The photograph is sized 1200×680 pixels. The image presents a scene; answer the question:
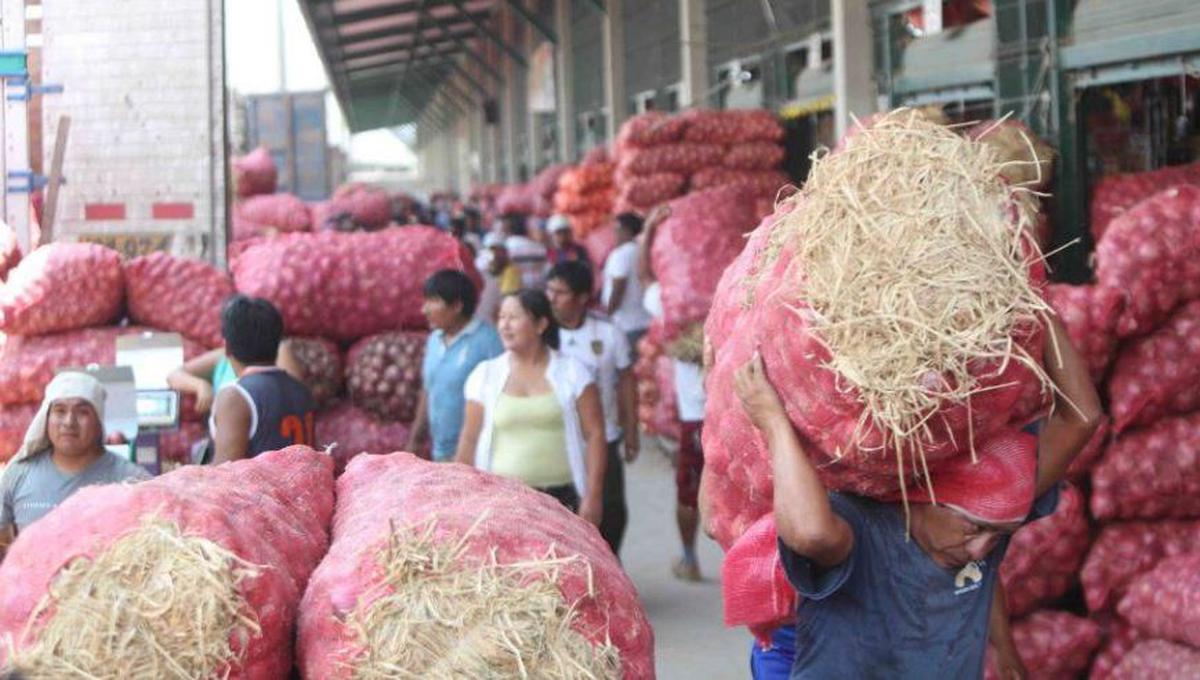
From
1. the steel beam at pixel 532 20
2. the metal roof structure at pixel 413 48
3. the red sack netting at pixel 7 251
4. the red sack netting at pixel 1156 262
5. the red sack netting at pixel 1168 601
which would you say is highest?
the metal roof structure at pixel 413 48

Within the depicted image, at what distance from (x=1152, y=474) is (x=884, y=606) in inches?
86.3

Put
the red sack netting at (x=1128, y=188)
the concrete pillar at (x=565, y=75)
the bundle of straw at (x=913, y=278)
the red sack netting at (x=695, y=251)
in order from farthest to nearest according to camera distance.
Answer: the concrete pillar at (x=565, y=75) → the red sack netting at (x=695, y=251) → the red sack netting at (x=1128, y=188) → the bundle of straw at (x=913, y=278)

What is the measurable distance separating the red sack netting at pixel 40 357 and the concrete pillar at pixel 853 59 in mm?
5929

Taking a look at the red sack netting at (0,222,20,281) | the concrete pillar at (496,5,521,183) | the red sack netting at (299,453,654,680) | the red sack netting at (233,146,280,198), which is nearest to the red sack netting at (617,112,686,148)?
the red sack netting at (233,146,280,198)

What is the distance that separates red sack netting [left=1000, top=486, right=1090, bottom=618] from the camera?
16.7 ft

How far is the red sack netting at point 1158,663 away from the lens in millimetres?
4719

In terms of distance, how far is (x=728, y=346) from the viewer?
10.7 feet

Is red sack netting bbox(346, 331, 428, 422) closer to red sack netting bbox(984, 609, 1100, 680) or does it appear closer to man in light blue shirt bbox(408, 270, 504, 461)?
man in light blue shirt bbox(408, 270, 504, 461)

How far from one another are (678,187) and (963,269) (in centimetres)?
1010

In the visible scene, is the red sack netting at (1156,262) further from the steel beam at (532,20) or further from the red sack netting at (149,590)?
the steel beam at (532,20)

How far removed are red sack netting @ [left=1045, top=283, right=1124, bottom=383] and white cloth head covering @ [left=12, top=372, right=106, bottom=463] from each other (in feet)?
9.72

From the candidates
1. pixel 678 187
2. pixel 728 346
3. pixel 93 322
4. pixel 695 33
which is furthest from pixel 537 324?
pixel 695 33

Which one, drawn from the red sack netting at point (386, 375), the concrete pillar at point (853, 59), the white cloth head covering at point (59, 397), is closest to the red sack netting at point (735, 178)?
the concrete pillar at point (853, 59)

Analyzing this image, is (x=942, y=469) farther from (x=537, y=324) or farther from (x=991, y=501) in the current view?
(x=537, y=324)
